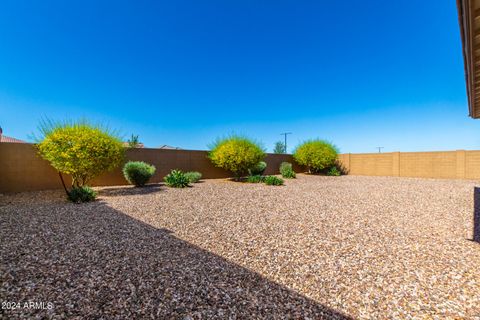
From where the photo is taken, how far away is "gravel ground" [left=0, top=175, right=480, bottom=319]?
6.36 ft

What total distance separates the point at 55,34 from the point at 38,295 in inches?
397

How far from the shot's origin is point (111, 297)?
6.56ft

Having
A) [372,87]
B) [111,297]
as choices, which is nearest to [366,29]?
[372,87]

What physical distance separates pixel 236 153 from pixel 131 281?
9.97 metres

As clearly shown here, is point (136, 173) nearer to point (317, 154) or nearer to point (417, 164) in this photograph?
point (317, 154)

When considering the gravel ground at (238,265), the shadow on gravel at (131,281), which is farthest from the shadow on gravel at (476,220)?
the shadow on gravel at (131,281)

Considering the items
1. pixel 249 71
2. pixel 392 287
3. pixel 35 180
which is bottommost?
pixel 392 287

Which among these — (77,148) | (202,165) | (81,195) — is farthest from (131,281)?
(202,165)

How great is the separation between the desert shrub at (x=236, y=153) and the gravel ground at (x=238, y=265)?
693cm

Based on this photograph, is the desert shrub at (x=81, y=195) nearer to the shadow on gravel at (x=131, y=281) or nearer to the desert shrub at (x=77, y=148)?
the desert shrub at (x=77, y=148)

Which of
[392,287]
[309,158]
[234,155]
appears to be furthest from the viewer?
[309,158]

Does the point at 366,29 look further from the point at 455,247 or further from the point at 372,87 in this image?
the point at 455,247

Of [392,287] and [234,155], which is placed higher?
[234,155]

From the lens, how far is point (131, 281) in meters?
2.28
